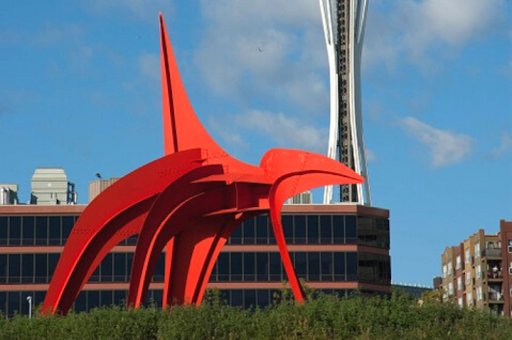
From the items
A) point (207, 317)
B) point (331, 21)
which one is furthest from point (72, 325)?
point (331, 21)

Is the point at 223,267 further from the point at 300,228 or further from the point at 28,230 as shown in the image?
the point at 28,230

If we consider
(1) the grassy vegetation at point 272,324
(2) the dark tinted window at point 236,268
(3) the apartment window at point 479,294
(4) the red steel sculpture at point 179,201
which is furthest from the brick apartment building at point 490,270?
(1) the grassy vegetation at point 272,324

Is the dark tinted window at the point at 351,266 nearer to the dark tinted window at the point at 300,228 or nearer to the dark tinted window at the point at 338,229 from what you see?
the dark tinted window at the point at 338,229

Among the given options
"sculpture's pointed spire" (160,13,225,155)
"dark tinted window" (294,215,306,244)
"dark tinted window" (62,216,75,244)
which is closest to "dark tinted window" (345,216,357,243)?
"dark tinted window" (294,215,306,244)

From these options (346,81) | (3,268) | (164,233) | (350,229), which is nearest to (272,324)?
(164,233)

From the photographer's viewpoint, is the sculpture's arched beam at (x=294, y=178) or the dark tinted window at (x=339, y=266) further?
the dark tinted window at (x=339, y=266)

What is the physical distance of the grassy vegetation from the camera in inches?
1905

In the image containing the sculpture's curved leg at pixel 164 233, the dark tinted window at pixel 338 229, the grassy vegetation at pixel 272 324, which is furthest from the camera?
the dark tinted window at pixel 338 229

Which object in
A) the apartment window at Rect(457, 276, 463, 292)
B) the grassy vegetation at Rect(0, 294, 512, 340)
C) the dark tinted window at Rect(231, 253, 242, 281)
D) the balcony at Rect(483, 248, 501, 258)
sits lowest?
the grassy vegetation at Rect(0, 294, 512, 340)

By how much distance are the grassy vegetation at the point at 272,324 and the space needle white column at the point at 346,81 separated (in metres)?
65.5

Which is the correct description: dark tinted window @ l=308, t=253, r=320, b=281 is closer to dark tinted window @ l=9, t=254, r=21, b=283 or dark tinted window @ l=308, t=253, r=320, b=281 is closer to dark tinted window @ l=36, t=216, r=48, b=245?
Result: dark tinted window @ l=36, t=216, r=48, b=245

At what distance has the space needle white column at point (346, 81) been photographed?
120625 millimetres

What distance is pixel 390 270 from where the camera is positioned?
9569cm

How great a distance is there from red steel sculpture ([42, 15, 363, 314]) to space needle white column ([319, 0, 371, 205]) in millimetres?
62018
